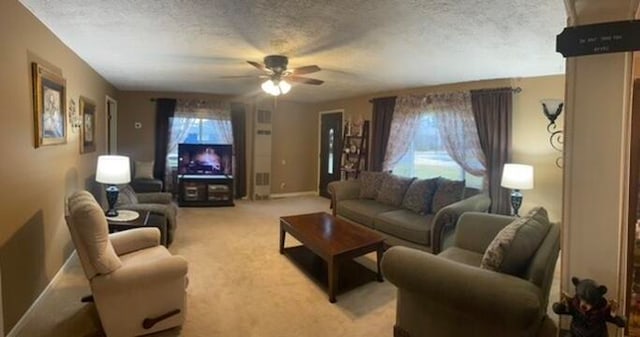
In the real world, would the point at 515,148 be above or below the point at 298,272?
above

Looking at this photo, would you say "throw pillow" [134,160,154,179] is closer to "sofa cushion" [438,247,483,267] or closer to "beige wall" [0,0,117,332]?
"beige wall" [0,0,117,332]

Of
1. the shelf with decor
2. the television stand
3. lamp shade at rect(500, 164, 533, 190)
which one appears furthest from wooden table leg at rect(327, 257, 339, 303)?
the television stand

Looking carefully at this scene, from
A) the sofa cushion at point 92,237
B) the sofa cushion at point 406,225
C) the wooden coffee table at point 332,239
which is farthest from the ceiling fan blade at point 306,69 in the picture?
the sofa cushion at point 92,237

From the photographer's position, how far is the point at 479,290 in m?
1.77

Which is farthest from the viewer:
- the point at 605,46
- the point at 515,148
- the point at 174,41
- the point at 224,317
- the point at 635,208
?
the point at 515,148

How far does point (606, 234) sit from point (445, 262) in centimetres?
78

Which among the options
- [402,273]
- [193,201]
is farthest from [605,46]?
[193,201]

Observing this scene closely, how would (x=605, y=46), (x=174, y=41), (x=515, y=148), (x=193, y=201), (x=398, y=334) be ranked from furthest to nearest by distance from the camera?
(x=193, y=201) → (x=515, y=148) → (x=174, y=41) → (x=398, y=334) → (x=605, y=46)

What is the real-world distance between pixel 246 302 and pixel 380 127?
13.3 feet

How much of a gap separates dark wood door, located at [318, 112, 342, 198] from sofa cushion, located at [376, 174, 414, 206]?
248 cm

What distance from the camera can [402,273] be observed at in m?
2.10

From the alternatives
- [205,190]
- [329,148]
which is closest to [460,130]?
[329,148]

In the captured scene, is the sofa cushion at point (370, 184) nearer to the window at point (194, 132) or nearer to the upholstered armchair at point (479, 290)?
the upholstered armchair at point (479, 290)

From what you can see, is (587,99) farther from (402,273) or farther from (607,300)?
(402,273)
